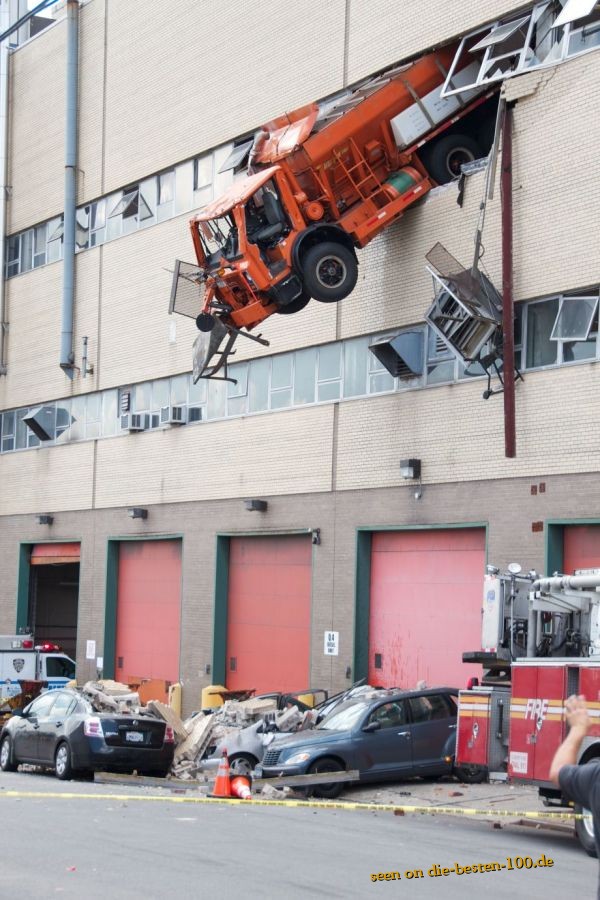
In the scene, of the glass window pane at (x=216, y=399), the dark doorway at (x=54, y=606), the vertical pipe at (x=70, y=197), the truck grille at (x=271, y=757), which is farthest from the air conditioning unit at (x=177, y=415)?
the truck grille at (x=271, y=757)

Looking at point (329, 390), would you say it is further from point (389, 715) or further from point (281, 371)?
Answer: point (389, 715)

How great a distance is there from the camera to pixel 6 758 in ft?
72.7

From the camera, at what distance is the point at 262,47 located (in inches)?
1137

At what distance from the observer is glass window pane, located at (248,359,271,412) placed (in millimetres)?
28219

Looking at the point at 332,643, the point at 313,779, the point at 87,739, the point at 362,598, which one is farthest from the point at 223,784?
the point at 332,643

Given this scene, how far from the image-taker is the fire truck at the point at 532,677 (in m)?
14.5

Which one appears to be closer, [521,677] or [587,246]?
[521,677]

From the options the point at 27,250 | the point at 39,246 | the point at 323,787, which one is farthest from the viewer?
the point at 27,250

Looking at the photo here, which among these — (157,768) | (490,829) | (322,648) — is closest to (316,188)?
(322,648)

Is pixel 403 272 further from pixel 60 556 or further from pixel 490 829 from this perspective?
pixel 60 556

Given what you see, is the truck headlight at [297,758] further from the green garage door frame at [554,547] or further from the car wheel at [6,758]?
the car wheel at [6,758]

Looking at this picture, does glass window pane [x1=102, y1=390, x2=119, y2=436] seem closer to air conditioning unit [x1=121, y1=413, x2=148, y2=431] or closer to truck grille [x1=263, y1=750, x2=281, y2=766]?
air conditioning unit [x1=121, y1=413, x2=148, y2=431]

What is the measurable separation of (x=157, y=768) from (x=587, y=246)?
34.5 ft

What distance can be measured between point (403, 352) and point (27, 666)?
10384 mm
